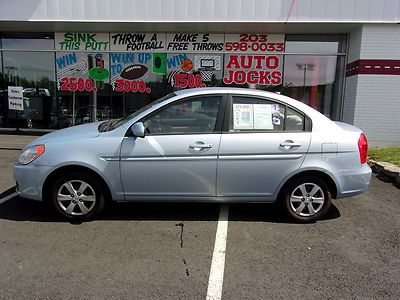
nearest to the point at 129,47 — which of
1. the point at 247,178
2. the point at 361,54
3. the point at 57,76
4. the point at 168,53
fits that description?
the point at 168,53

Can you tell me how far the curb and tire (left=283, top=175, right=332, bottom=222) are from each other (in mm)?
2632

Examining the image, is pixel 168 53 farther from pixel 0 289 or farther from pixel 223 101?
pixel 0 289

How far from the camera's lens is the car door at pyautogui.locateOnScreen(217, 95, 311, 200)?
4359mm

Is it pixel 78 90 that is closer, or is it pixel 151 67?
pixel 151 67

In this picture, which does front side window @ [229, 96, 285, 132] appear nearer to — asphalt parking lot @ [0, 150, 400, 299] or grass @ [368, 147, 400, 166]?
asphalt parking lot @ [0, 150, 400, 299]

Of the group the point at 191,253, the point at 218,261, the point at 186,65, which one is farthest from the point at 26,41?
the point at 218,261

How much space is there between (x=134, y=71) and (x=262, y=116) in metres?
8.91

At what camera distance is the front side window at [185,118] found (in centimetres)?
441

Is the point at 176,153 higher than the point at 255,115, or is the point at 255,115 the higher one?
the point at 255,115

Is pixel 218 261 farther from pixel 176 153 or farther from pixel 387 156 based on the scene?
pixel 387 156

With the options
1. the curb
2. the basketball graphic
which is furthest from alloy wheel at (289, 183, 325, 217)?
the basketball graphic

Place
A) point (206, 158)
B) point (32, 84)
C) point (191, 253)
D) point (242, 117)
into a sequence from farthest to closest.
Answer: point (32, 84)
point (242, 117)
point (206, 158)
point (191, 253)

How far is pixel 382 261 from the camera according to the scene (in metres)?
3.63

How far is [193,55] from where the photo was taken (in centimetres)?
1220
